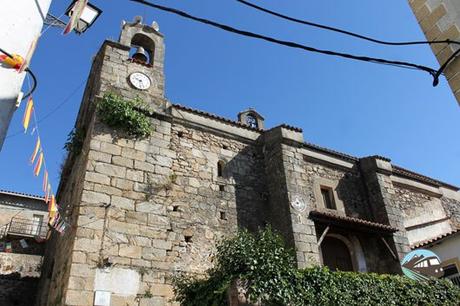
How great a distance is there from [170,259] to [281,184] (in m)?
3.88

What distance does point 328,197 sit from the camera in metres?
12.4

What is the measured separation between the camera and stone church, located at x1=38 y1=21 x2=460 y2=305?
7852mm

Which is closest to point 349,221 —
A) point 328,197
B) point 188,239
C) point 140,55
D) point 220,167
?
point 328,197

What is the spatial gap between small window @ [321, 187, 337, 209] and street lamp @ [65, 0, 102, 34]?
29.6ft

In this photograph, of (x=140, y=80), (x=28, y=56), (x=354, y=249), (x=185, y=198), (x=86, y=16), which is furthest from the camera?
(x=354, y=249)

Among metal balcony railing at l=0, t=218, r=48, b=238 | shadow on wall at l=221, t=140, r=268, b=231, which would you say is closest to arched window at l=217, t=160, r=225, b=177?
shadow on wall at l=221, t=140, r=268, b=231

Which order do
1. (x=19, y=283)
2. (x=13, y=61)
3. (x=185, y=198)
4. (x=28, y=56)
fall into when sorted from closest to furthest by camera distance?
(x=13, y=61)
(x=28, y=56)
(x=185, y=198)
(x=19, y=283)

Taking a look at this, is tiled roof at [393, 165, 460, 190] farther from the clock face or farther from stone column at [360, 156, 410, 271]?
the clock face

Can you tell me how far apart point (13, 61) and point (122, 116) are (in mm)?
4997

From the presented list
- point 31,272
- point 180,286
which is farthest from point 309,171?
point 31,272

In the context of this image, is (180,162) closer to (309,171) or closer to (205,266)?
(205,266)

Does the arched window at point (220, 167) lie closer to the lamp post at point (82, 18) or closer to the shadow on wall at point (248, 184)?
the shadow on wall at point (248, 184)

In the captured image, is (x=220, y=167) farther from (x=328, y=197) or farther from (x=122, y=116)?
(x=328, y=197)

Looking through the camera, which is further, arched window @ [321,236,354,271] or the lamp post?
arched window @ [321,236,354,271]
